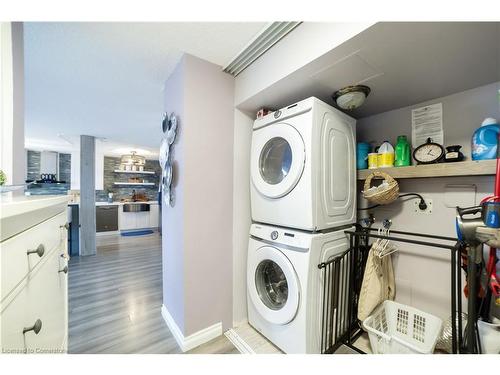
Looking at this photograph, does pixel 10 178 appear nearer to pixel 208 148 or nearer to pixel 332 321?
pixel 208 148

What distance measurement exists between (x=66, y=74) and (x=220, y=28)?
4.84 ft

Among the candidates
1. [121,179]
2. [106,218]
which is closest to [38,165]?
[121,179]

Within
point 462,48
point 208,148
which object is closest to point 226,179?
point 208,148

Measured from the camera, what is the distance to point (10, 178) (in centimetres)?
94

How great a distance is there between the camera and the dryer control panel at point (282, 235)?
3.78 ft

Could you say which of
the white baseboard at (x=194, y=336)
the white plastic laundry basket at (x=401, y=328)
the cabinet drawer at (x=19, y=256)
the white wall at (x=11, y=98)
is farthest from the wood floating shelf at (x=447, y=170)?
the white wall at (x=11, y=98)

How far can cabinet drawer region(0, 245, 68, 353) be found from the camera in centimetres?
46

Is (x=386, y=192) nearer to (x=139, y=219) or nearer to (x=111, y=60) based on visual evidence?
(x=111, y=60)

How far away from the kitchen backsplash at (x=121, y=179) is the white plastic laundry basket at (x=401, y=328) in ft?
20.6

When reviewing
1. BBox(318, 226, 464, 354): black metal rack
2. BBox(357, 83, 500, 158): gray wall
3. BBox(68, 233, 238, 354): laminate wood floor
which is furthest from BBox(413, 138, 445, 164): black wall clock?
BBox(68, 233, 238, 354): laminate wood floor

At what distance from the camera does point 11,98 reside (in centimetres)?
95

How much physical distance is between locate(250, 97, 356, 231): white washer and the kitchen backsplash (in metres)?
5.69

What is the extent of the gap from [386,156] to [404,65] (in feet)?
1.93

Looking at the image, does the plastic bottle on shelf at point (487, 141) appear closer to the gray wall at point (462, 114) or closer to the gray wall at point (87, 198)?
the gray wall at point (462, 114)
